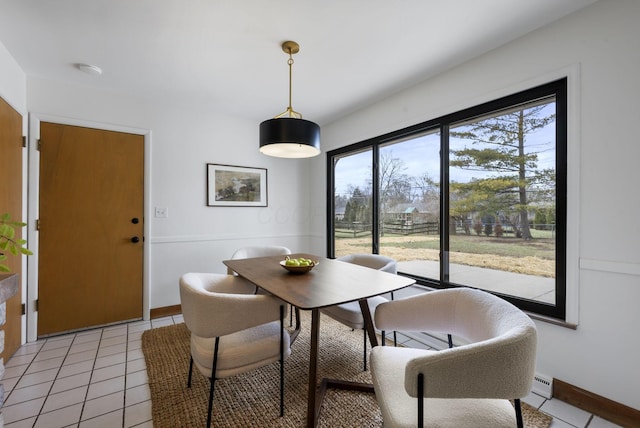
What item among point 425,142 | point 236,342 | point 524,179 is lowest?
point 236,342

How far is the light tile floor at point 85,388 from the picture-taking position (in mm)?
1632

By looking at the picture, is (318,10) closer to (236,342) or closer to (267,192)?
(236,342)

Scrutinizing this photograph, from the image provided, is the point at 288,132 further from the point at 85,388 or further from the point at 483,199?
the point at 85,388

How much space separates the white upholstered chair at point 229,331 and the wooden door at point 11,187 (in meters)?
1.82

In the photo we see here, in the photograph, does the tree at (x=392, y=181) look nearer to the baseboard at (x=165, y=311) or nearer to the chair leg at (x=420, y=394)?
the chair leg at (x=420, y=394)

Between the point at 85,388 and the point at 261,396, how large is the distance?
1.22 meters

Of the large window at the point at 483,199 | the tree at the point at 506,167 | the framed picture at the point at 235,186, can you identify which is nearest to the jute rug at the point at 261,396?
the large window at the point at 483,199

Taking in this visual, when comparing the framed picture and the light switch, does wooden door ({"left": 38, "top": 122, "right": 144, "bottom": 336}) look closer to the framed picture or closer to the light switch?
the light switch

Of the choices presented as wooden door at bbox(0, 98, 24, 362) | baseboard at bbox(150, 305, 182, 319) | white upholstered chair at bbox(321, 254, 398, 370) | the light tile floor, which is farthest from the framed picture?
white upholstered chair at bbox(321, 254, 398, 370)

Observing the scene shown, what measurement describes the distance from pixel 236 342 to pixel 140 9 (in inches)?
82.8

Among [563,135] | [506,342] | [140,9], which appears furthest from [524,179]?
[140,9]

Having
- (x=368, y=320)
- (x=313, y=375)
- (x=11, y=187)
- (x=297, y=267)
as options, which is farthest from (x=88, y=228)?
(x=368, y=320)

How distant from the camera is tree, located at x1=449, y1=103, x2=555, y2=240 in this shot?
2.01m

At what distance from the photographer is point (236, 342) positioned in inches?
61.6
